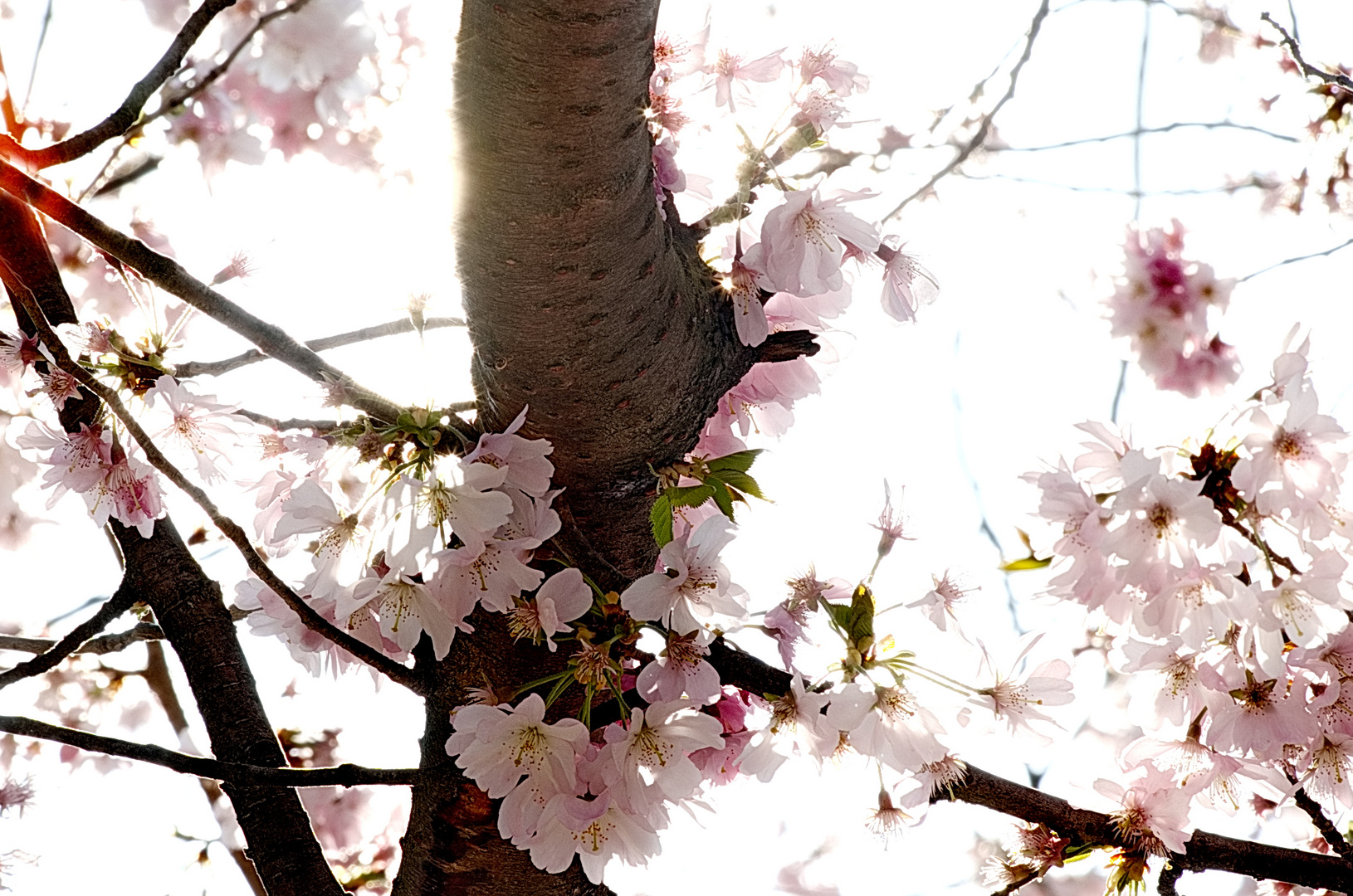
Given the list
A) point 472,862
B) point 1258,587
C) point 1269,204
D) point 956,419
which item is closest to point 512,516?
point 472,862

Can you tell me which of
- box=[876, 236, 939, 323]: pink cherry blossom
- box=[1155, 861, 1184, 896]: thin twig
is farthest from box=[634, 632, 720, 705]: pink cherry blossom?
box=[1155, 861, 1184, 896]: thin twig

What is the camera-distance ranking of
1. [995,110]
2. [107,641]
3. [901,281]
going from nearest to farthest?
1. [901,281]
2. [107,641]
3. [995,110]

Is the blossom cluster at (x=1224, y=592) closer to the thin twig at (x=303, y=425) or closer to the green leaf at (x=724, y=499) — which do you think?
the green leaf at (x=724, y=499)

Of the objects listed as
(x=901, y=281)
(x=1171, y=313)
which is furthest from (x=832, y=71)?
(x=1171, y=313)

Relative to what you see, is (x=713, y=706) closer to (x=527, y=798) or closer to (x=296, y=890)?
(x=527, y=798)

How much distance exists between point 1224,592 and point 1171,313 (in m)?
1.28

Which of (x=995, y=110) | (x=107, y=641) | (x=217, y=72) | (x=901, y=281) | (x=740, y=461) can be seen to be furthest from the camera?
(x=995, y=110)

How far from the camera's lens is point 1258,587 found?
0.84m

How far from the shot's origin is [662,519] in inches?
33.0

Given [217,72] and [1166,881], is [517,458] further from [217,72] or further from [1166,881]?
[217,72]

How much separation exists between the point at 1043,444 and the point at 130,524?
3.03 ft

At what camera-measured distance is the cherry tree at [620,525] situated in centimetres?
78

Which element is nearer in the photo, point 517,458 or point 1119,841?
point 517,458

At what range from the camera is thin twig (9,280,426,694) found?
768mm
